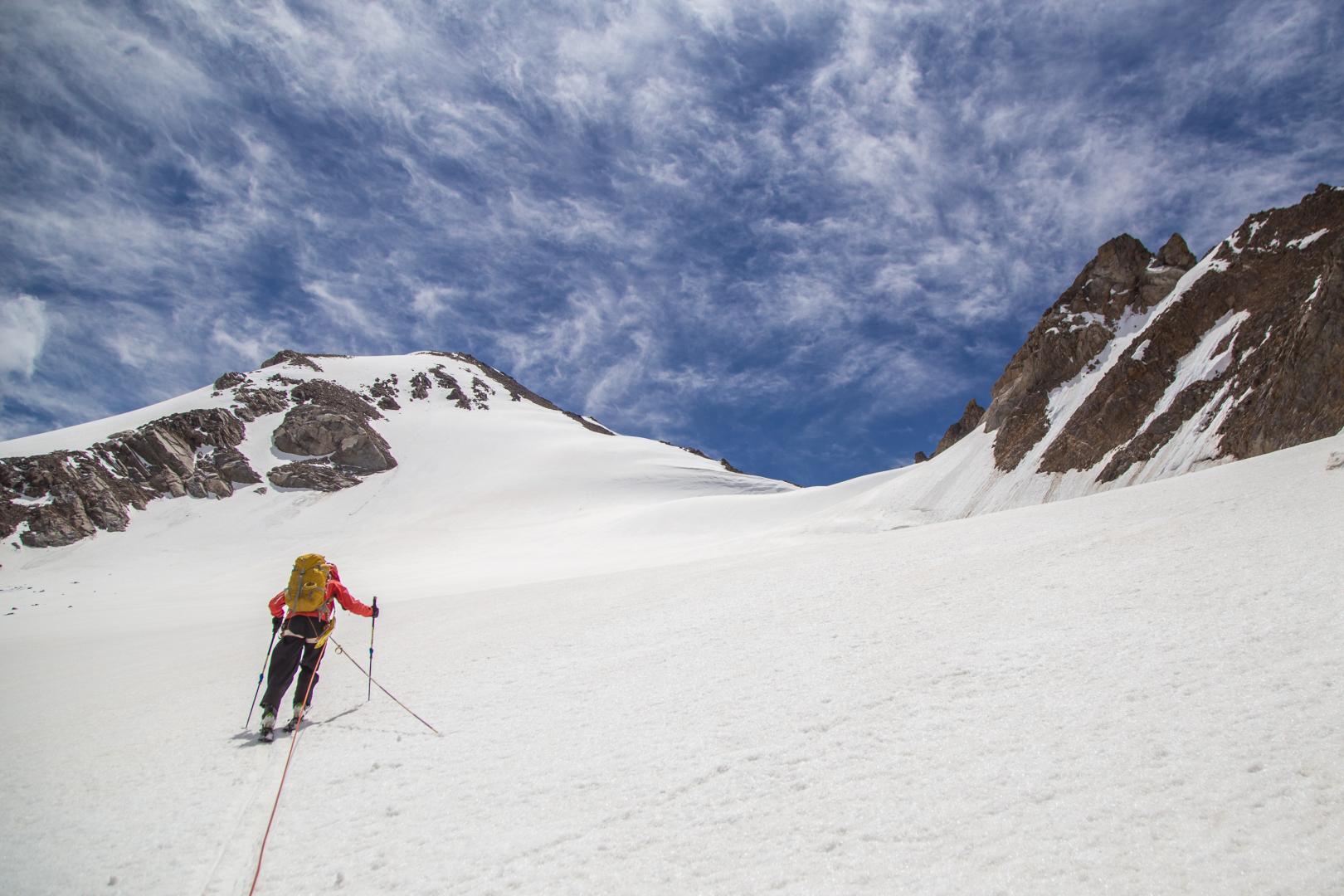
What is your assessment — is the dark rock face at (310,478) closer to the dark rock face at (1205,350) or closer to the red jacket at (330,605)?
the dark rock face at (1205,350)

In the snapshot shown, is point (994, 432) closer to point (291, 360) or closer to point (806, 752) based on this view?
point (806, 752)

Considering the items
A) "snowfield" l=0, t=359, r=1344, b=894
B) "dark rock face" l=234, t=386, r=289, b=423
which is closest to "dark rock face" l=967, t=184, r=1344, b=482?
"snowfield" l=0, t=359, r=1344, b=894

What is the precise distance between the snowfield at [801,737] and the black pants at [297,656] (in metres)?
0.50

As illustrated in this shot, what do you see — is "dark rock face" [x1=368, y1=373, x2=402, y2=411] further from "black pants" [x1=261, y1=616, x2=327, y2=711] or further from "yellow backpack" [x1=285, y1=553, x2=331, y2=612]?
"black pants" [x1=261, y1=616, x2=327, y2=711]

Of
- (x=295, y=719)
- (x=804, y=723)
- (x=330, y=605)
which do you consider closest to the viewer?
(x=804, y=723)

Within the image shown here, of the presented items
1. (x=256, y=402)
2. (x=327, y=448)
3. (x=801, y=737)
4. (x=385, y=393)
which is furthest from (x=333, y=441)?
(x=801, y=737)

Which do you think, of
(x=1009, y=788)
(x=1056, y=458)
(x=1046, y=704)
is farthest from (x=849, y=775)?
(x=1056, y=458)

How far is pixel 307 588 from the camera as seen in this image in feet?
25.6

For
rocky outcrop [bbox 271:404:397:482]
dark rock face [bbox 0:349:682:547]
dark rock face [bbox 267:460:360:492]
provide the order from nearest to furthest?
dark rock face [bbox 0:349:682:547]
dark rock face [bbox 267:460:360:492]
rocky outcrop [bbox 271:404:397:482]

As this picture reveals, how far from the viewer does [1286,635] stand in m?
5.71

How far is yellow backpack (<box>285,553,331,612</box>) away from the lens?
7754 millimetres

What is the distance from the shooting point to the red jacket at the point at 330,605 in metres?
7.82

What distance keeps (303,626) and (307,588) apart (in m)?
0.46

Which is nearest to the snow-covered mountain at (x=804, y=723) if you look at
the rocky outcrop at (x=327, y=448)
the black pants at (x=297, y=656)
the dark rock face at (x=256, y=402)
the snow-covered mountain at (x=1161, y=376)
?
the snow-covered mountain at (x=1161, y=376)
